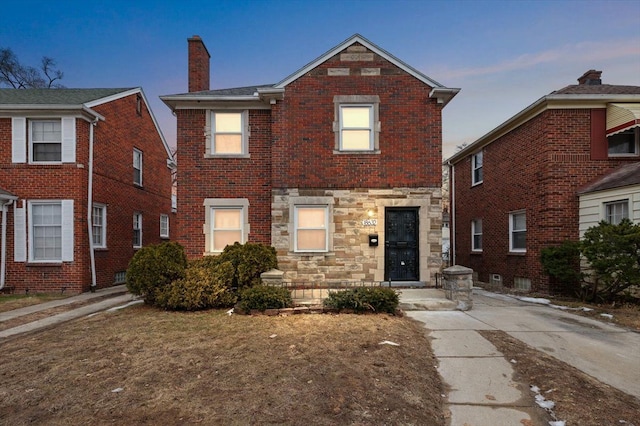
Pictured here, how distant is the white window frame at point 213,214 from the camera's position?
10.7 metres

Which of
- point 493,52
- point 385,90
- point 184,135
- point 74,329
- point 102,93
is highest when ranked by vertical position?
point 493,52

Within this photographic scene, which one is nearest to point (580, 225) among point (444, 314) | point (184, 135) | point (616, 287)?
point (616, 287)

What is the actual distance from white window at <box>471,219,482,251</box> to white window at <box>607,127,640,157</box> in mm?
5288

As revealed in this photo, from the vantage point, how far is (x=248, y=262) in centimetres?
842

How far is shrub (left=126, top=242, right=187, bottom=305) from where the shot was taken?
7871 mm

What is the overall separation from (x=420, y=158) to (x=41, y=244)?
12859mm

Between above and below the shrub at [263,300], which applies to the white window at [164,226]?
above

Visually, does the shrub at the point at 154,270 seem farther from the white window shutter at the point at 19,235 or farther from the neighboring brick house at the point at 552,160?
the neighboring brick house at the point at 552,160

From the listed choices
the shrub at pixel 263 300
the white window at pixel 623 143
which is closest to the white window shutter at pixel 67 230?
the shrub at pixel 263 300

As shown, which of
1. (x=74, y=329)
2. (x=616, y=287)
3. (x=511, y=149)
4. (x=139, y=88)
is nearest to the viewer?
(x=74, y=329)

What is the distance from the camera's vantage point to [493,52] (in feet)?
69.5

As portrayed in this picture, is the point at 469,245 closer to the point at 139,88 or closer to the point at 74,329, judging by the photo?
the point at 74,329

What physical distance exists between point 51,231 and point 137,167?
15.8 feet

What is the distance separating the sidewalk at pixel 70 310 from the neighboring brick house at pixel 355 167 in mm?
2653
